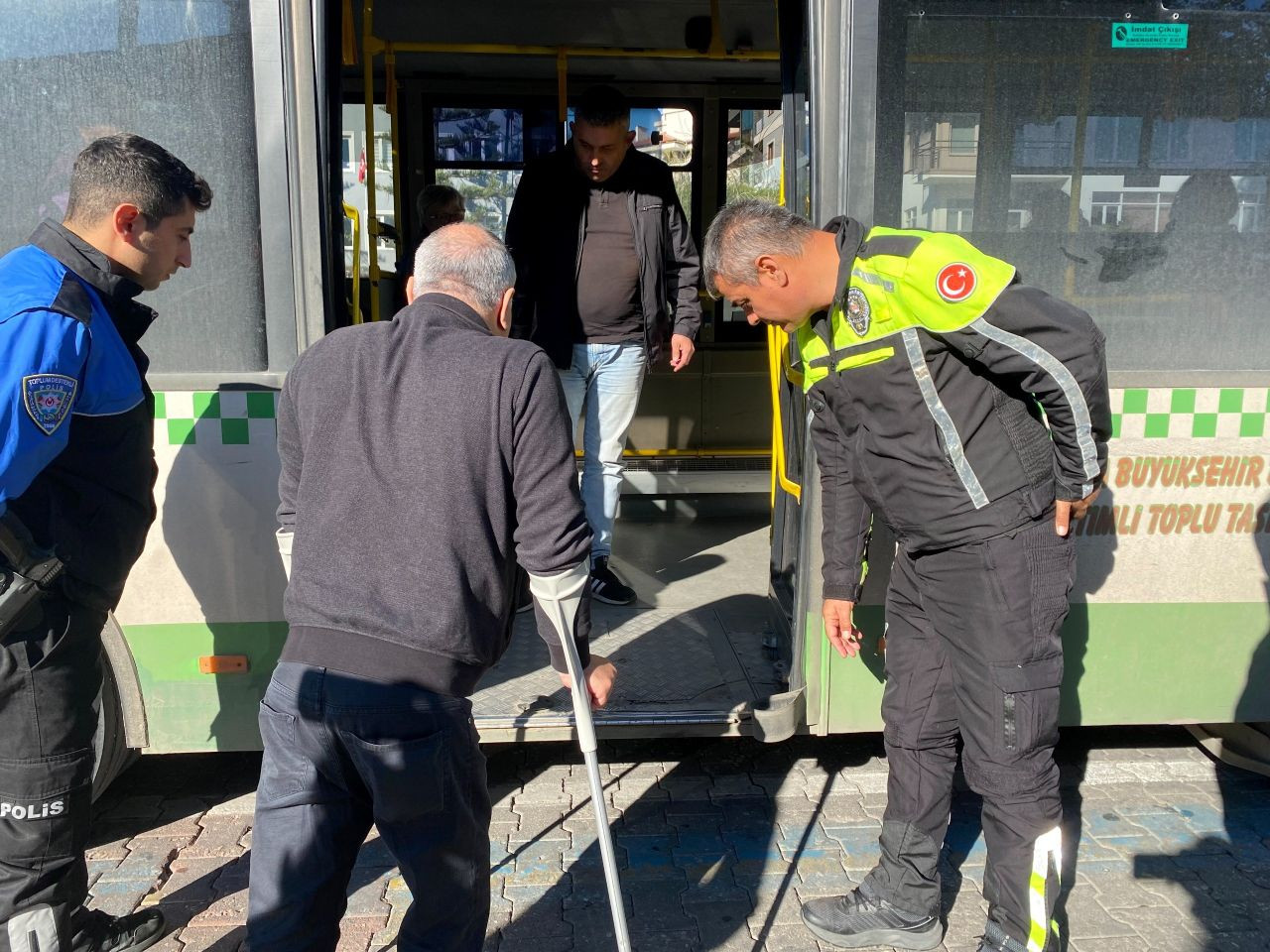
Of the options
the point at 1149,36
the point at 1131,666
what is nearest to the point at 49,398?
the point at 1149,36

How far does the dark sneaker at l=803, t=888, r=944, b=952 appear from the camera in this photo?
9.10 ft

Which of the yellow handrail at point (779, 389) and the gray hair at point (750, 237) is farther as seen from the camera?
the yellow handrail at point (779, 389)

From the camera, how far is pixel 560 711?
3391 mm

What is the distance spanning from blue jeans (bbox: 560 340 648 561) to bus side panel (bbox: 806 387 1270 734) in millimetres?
1311

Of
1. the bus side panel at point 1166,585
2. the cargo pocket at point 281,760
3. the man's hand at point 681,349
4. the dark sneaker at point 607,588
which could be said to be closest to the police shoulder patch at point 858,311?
the bus side panel at point 1166,585

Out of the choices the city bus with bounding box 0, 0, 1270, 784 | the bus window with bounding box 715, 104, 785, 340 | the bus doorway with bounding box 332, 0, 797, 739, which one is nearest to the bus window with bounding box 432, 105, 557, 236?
the bus doorway with bounding box 332, 0, 797, 739

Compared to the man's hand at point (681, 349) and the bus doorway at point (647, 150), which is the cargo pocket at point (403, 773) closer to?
the bus doorway at point (647, 150)

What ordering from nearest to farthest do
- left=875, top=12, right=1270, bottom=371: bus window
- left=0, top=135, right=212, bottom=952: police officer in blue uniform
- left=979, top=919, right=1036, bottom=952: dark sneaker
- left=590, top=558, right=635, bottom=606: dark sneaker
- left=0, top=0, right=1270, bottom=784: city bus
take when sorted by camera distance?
left=0, top=135, right=212, bottom=952: police officer in blue uniform → left=979, top=919, right=1036, bottom=952: dark sneaker → left=0, top=0, right=1270, bottom=784: city bus → left=875, top=12, right=1270, bottom=371: bus window → left=590, top=558, right=635, bottom=606: dark sneaker

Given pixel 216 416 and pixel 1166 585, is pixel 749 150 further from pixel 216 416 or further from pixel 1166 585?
pixel 216 416

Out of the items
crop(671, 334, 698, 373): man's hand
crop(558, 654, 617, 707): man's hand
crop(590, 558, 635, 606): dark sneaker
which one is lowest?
crop(590, 558, 635, 606): dark sneaker

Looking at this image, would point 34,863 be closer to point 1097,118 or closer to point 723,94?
point 1097,118

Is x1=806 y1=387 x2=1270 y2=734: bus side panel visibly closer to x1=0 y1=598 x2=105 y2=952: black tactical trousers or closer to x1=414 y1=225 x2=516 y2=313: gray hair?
x1=414 y1=225 x2=516 y2=313: gray hair

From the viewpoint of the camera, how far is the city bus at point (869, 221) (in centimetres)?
288

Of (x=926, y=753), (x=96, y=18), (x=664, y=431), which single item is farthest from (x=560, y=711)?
(x=664, y=431)
